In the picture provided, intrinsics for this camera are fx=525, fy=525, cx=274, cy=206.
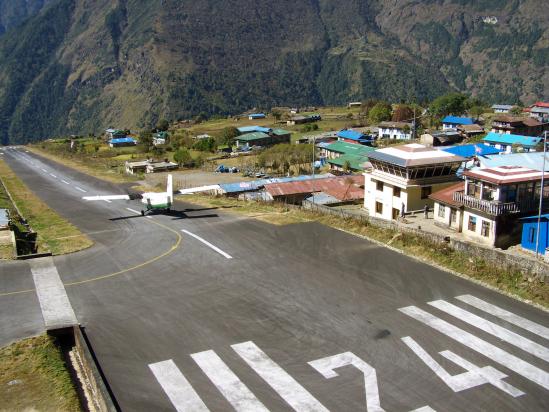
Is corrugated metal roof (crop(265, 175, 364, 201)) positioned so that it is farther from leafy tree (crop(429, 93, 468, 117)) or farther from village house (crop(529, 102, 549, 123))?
leafy tree (crop(429, 93, 468, 117))

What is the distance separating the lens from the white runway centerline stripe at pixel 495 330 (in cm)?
2709

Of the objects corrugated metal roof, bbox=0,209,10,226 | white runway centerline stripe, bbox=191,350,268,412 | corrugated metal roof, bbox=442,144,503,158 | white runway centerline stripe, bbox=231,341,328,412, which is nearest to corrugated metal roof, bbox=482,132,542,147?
corrugated metal roof, bbox=442,144,503,158

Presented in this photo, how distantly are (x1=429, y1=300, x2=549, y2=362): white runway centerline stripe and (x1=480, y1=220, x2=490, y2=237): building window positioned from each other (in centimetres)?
1399

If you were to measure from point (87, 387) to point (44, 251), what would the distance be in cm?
2408

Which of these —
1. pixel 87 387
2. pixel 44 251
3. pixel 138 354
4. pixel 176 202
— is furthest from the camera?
pixel 176 202

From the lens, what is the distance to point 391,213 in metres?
59.5

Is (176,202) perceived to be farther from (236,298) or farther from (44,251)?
(236,298)

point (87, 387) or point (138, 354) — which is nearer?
point (87, 387)

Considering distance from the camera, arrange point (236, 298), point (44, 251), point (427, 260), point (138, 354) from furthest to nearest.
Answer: point (44, 251) → point (427, 260) → point (236, 298) → point (138, 354)

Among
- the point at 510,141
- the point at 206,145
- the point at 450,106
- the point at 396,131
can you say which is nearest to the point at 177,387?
the point at 510,141

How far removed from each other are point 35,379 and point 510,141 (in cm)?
10022

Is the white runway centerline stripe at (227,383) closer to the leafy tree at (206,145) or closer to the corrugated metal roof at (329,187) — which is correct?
the corrugated metal roof at (329,187)

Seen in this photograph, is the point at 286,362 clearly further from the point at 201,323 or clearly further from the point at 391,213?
the point at 391,213

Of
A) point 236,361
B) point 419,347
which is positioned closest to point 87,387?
point 236,361
